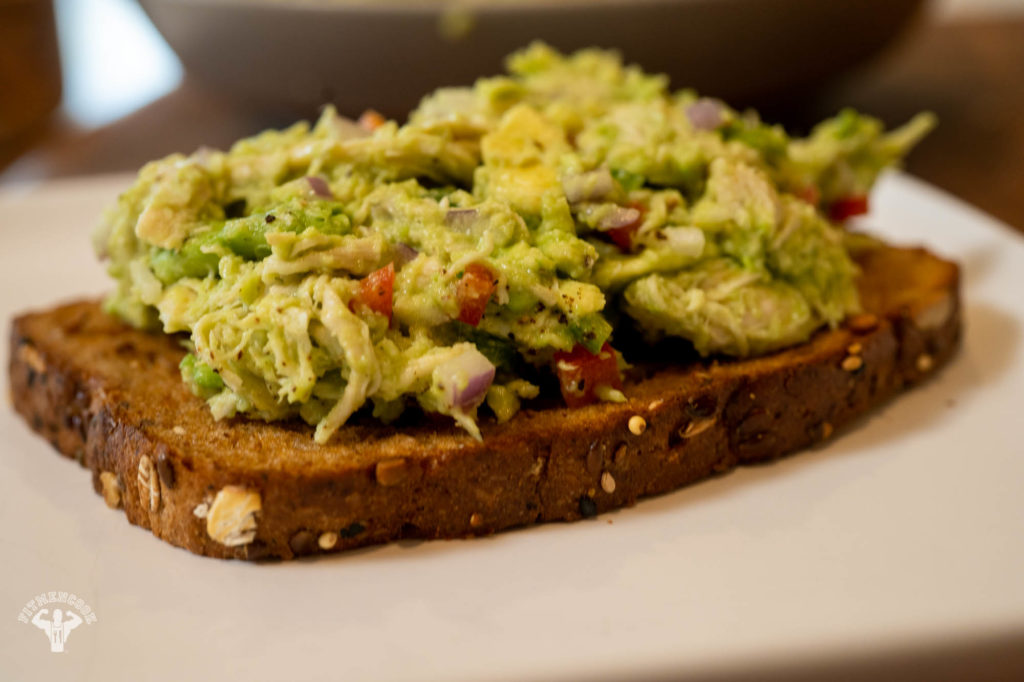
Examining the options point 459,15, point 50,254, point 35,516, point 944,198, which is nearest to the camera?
point 35,516

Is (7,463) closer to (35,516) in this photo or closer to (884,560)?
(35,516)

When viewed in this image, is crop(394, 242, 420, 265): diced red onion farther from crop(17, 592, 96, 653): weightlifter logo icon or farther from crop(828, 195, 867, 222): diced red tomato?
crop(828, 195, 867, 222): diced red tomato

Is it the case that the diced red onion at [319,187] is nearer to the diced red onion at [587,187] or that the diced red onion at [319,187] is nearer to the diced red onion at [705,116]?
the diced red onion at [587,187]

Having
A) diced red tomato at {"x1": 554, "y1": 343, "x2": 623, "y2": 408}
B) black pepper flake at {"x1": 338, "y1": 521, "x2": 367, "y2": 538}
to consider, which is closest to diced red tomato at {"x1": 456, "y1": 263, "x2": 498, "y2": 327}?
diced red tomato at {"x1": 554, "y1": 343, "x2": 623, "y2": 408}

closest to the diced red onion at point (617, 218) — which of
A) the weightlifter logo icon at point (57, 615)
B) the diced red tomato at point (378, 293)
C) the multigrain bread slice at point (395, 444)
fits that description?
the multigrain bread slice at point (395, 444)

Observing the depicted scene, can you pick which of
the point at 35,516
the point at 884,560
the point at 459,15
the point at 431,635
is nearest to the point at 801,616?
the point at 884,560

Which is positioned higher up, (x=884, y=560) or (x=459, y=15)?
(x=459, y=15)
